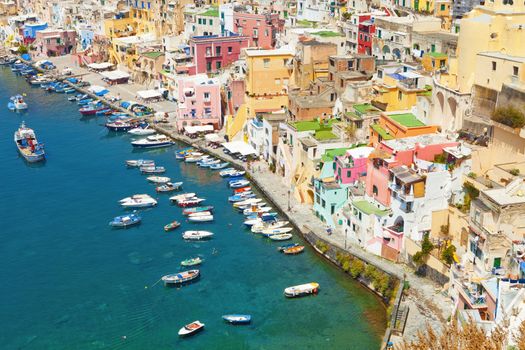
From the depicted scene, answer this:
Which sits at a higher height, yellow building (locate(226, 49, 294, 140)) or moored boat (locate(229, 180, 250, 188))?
yellow building (locate(226, 49, 294, 140))

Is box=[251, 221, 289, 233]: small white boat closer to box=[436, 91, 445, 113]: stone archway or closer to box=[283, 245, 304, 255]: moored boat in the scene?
box=[283, 245, 304, 255]: moored boat

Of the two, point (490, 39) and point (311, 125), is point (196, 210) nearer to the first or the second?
point (311, 125)

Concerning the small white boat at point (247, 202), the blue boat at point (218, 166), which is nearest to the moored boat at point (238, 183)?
the small white boat at point (247, 202)

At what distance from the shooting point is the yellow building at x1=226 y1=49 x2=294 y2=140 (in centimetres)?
6888

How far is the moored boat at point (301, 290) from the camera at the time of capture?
43062 millimetres

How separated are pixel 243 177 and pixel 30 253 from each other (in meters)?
19.2

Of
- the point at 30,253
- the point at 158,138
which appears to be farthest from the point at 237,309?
the point at 158,138

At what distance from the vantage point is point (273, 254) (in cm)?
4856

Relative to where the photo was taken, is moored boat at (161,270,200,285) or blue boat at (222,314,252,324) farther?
moored boat at (161,270,200,285)

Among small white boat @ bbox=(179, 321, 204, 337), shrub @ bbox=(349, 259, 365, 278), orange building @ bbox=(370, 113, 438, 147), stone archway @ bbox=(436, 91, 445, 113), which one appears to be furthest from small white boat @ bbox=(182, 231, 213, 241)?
stone archway @ bbox=(436, 91, 445, 113)

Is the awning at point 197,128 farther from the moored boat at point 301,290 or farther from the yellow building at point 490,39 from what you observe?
the moored boat at point 301,290

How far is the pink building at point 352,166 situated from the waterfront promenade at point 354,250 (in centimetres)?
373

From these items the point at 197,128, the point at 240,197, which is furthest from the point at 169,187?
the point at 197,128

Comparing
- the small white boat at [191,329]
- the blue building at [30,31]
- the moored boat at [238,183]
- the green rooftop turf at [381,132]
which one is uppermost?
the blue building at [30,31]
